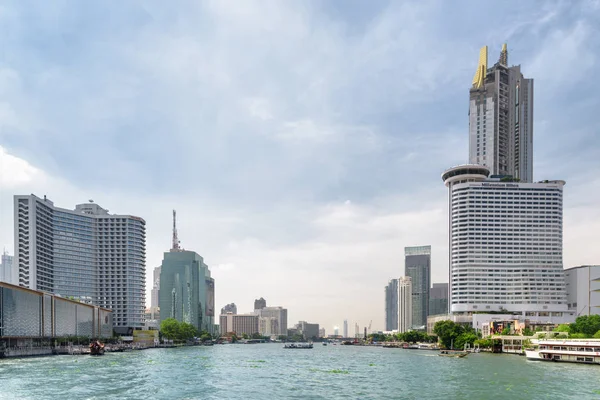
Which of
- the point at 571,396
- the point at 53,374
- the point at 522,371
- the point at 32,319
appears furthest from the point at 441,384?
the point at 32,319

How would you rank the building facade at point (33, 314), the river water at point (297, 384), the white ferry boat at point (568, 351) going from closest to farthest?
the river water at point (297, 384) → the white ferry boat at point (568, 351) → the building facade at point (33, 314)

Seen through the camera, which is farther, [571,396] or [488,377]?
[488,377]

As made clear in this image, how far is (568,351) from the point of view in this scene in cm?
13088

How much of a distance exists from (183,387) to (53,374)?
29236 mm

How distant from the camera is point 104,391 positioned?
240 feet

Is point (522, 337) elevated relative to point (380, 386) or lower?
lower

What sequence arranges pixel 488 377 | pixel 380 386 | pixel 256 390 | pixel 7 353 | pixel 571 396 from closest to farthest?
pixel 571 396 → pixel 256 390 → pixel 380 386 → pixel 488 377 → pixel 7 353

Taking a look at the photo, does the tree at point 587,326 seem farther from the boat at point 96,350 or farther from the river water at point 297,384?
the boat at point 96,350

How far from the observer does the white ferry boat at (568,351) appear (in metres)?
123

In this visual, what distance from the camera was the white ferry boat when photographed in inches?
4841

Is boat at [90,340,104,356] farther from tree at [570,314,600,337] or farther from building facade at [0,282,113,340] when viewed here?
tree at [570,314,600,337]

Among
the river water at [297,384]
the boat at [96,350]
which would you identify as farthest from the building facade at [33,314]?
the river water at [297,384]

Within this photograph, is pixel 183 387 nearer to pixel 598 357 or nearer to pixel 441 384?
pixel 441 384

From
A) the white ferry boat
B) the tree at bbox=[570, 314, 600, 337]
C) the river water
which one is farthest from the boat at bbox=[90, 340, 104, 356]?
the tree at bbox=[570, 314, 600, 337]
